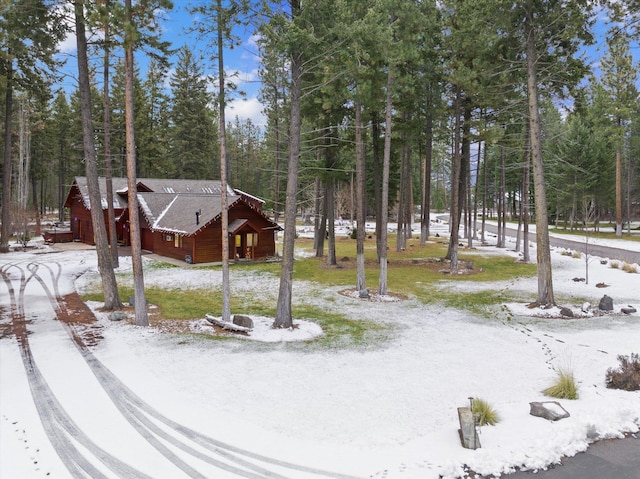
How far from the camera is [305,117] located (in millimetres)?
22781

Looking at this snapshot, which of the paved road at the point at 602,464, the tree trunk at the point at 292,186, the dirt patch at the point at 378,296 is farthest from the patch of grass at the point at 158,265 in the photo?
the paved road at the point at 602,464

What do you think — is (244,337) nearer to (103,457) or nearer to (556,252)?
(103,457)

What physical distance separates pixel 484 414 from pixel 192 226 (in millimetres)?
23820

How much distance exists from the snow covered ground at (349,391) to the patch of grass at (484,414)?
15 centimetres

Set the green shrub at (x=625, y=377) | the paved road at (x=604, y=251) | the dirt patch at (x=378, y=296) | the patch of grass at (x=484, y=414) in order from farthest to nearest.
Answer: the paved road at (x=604, y=251) < the dirt patch at (x=378, y=296) < the green shrub at (x=625, y=377) < the patch of grass at (x=484, y=414)

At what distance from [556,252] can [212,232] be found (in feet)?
83.5

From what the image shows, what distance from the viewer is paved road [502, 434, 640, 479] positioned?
6043mm

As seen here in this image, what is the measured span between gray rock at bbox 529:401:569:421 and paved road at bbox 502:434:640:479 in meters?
0.66

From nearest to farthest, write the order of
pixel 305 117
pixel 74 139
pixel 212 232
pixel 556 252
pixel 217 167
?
pixel 305 117, pixel 212 232, pixel 556 252, pixel 74 139, pixel 217 167

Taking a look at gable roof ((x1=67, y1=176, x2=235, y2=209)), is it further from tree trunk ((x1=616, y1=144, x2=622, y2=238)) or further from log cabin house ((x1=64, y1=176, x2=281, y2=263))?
tree trunk ((x1=616, y1=144, x2=622, y2=238))

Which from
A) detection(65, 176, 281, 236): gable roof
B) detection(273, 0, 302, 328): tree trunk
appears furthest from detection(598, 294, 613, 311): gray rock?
detection(65, 176, 281, 236): gable roof

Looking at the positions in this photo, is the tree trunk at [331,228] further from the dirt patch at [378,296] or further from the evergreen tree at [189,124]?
the evergreen tree at [189,124]

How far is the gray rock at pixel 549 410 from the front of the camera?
24.4 feet

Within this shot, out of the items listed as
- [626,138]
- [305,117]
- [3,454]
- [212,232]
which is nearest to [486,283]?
[305,117]
